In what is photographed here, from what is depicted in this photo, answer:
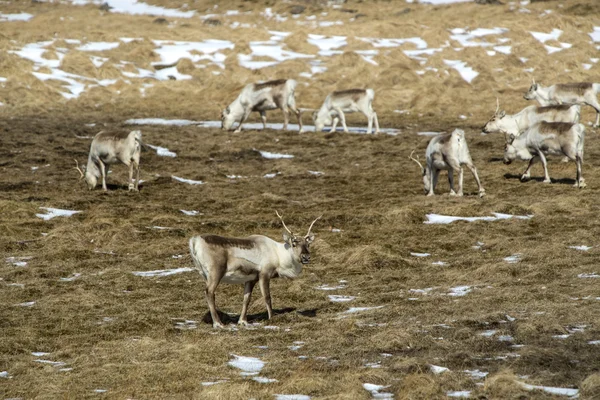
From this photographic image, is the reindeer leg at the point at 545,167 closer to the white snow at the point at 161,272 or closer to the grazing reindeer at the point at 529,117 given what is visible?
the grazing reindeer at the point at 529,117

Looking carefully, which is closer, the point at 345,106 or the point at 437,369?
the point at 437,369

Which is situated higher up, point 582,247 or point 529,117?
point 529,117

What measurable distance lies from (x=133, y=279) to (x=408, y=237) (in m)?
6.77

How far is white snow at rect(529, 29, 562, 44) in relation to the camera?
59.5m

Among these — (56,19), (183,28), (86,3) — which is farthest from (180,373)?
(86,3)

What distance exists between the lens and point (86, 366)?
417 inches

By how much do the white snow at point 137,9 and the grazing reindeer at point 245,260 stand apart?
75.3 m

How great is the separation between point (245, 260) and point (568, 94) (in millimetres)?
24925

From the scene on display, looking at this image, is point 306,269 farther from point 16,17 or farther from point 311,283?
point 16,17

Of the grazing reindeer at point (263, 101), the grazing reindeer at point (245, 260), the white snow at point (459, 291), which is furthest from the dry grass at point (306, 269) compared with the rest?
the grazing reindeer at point (263, 101)

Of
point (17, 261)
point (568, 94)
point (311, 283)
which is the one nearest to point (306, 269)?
point (311, 283)

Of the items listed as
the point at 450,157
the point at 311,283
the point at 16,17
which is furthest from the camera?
the point at 16,17

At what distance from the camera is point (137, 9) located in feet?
298

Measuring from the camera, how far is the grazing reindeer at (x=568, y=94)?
34.1 meters
